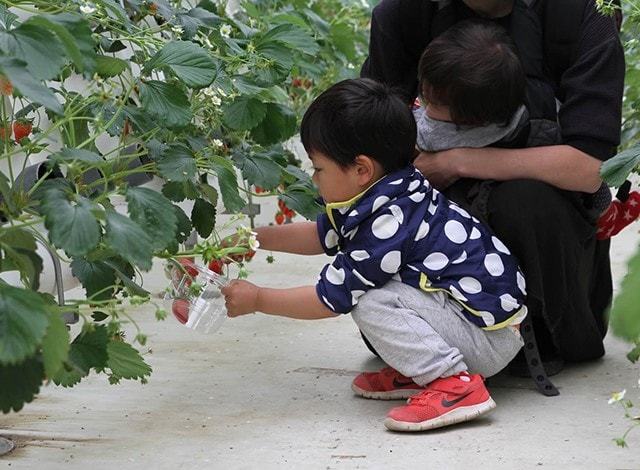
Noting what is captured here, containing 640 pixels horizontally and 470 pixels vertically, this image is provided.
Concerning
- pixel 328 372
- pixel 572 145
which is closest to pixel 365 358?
pixel 328 372

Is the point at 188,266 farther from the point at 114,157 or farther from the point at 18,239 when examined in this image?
the point at 18,239

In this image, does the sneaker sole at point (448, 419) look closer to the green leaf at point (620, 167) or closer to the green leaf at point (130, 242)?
the green leaf at point (620, 167)

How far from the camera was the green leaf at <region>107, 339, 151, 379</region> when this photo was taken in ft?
6.12

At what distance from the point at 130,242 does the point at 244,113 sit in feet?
2.19

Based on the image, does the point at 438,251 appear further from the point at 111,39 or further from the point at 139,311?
the point at 139,311

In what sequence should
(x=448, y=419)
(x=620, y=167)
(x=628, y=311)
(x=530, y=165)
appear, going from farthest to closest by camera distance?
(x=530, y=165), (x=448, y=419), (x=620, y=167), (x=628, y=311)

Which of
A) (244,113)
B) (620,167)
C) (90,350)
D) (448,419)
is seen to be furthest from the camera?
(244,113)

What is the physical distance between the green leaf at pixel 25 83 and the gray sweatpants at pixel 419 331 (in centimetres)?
88

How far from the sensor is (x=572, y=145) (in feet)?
7.35

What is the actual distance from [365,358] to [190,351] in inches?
15.8

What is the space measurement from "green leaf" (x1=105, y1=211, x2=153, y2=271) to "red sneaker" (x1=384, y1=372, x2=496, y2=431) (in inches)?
26.5

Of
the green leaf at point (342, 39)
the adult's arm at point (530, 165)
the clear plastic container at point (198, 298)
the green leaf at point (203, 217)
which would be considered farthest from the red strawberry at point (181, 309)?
the green leaf at point (342, 39)

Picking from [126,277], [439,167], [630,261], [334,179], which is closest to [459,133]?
[439,167]

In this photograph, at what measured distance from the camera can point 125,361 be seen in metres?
1.88
